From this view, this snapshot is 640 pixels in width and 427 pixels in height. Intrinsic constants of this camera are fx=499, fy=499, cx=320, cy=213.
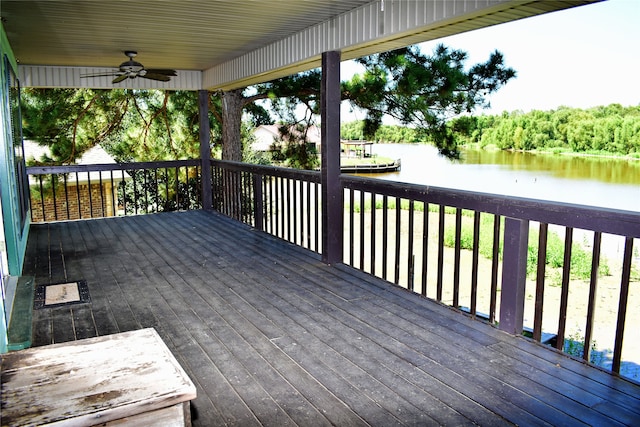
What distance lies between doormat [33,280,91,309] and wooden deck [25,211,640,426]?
0.10 meters

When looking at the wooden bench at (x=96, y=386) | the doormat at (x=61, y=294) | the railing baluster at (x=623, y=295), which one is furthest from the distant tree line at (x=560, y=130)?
the wooden bench at (x=96, y=386)

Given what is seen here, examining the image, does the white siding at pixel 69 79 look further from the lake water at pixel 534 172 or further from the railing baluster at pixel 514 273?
the railing baluster at pixel 514 273

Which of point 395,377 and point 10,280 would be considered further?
point 10,280

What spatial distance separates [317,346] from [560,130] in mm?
6280

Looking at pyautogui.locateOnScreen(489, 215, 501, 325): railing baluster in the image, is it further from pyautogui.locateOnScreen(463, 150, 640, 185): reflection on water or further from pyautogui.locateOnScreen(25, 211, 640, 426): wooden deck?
pyautogui.locateOnScreen(463, 150, 640, 185): reflection on water

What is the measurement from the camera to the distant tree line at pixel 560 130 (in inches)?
268

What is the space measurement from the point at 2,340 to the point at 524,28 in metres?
17.6

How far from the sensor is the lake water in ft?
22.9

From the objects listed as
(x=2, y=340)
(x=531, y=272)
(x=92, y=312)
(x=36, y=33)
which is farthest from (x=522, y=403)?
(x=531, y=272)

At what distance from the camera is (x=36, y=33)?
5137mm

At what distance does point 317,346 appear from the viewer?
3148mm

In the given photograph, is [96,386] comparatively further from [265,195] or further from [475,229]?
[265,195]

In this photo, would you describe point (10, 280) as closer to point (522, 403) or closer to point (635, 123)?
point (522, 403)

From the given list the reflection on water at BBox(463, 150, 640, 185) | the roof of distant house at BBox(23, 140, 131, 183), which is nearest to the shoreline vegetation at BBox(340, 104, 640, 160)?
the reflection on water at BBox(463, 150, 640, 185)
